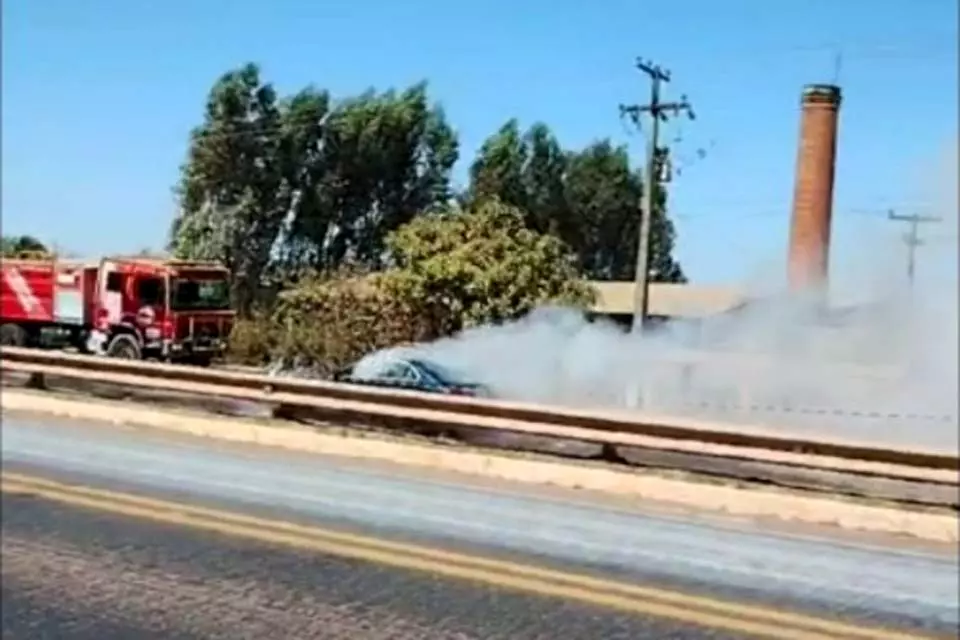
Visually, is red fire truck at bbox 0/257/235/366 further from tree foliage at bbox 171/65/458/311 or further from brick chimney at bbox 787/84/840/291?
brick chimney at bbox 787/84/840/291

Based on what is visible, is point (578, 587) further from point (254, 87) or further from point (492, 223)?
point (254, 87)

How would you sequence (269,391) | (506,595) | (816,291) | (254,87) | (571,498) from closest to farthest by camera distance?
(816,291), (254,87), (269,391), (506,595), (571,498)

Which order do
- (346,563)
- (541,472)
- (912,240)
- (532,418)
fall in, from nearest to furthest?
1. (912,240)
2. (532,418)
3. (346,563)
4. (541,472)

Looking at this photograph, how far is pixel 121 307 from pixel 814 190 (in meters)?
0.86

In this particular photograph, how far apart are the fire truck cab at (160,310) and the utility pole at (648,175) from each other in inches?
19.5

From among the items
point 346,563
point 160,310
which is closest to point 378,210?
point 160,310

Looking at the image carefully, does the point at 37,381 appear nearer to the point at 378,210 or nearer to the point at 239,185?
the point at 239,185

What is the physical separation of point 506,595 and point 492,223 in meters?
0.58

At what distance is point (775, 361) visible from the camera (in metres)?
1.23

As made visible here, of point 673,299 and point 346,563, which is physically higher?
point 673,299

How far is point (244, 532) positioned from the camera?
204cm

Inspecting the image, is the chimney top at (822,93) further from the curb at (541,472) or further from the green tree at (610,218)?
the curb at (541,472)

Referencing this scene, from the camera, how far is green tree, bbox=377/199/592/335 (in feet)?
4.99

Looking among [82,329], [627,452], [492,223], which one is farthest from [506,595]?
[82,329]
